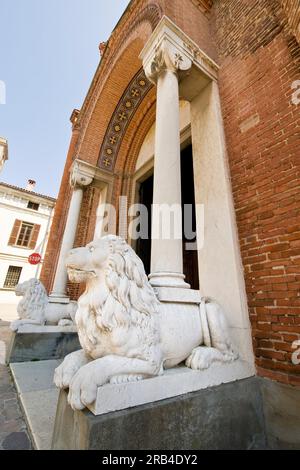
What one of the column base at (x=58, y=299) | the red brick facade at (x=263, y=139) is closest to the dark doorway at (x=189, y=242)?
the red brick facade at (x=263, y=139)

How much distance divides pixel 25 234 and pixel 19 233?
52 cm

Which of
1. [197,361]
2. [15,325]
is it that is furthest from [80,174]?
[197,361]

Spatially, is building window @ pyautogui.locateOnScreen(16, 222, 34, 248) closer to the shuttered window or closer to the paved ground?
the shuttered window

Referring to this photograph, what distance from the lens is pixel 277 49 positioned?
2.75 metres

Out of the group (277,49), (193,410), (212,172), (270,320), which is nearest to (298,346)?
(270,320)

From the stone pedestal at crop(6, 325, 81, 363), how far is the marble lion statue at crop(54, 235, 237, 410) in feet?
8.46

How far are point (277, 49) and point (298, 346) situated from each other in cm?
354

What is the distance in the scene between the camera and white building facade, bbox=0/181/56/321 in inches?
676

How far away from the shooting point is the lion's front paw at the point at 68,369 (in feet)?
4.27

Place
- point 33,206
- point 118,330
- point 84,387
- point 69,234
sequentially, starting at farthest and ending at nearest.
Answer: point 33,206, point 69,234, point 118,330, point 84,387

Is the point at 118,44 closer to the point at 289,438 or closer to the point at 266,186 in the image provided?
the point at 266,186

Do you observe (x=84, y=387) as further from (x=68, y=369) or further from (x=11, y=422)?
(x=11, y=422)

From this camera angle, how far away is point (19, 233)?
60.5ft

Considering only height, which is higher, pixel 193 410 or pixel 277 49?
pixel 277 49
